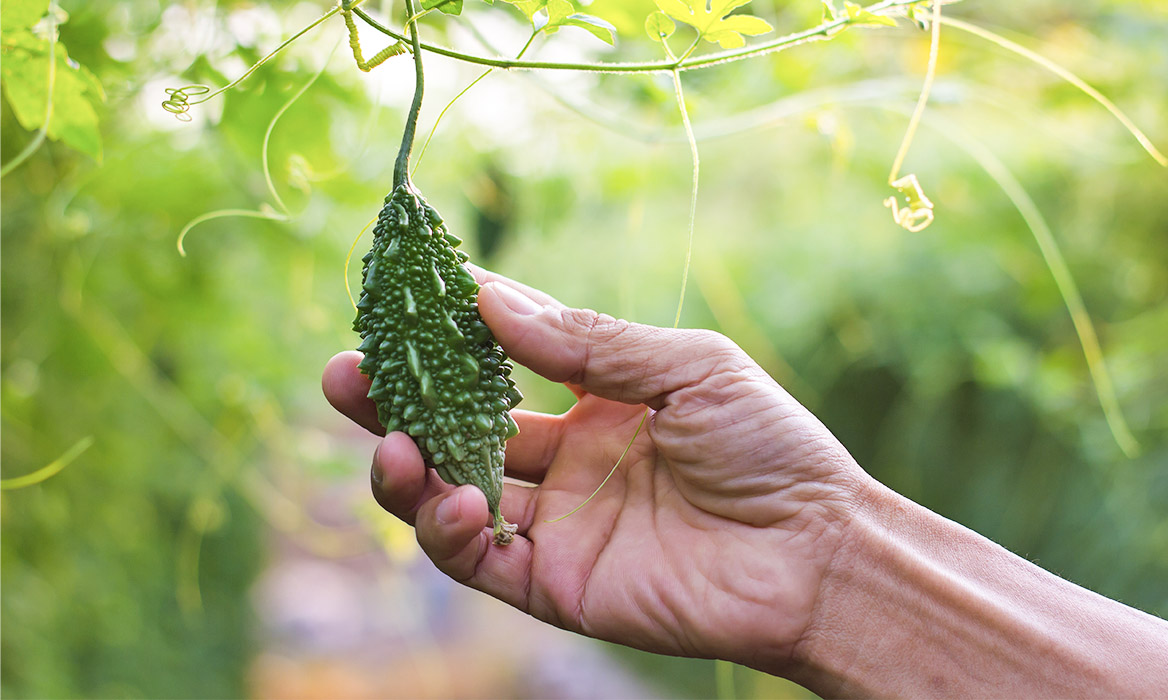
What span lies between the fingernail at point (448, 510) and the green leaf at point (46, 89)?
66 cm

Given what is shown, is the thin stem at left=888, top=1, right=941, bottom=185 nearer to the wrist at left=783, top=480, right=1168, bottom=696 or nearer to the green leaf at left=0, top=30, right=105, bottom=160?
the wrist at left=783, top=480, right=1168, bottom=696

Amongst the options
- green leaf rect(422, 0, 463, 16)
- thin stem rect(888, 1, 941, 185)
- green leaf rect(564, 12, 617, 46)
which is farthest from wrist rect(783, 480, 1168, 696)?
green leaf rect(422, 0, 463, 16)

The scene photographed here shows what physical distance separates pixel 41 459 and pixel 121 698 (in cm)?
118

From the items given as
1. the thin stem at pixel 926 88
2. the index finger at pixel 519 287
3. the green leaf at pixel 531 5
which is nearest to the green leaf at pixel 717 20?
the green leaf at pixel 531 5

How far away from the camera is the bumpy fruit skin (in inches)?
39.7

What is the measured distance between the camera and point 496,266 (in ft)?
10.5

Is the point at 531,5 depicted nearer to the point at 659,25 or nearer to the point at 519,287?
the point at 659,25

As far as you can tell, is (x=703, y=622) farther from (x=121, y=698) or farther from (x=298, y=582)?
(x=298, y=582)

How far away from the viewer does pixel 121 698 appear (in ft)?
9.64

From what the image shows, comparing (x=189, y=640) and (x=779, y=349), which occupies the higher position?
(x=779, y=349)

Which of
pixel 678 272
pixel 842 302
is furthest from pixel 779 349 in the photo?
pixel 678 272

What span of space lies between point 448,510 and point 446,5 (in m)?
0.66

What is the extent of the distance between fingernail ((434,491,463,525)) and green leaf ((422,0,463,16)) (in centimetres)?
63

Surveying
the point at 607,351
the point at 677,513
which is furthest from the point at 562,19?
the point at 677,513
